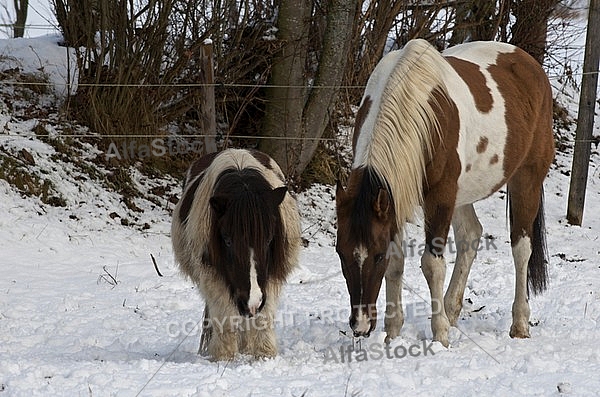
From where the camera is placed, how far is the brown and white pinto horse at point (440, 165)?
4.70 m

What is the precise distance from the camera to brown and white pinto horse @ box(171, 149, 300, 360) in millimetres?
4578

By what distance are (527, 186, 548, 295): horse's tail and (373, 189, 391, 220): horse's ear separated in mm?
2211

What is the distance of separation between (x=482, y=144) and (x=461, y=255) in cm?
111

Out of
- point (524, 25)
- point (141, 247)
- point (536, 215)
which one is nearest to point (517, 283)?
point (536, 215)

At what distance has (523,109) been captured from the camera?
6078mm

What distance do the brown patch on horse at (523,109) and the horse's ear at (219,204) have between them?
222 cm

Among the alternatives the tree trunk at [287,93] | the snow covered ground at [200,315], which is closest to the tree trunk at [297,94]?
the tree trunk at [287,93]

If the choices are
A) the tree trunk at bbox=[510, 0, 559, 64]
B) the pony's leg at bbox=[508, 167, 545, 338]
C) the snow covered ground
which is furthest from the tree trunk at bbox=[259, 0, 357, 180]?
the tree trunk at bbox=[510, 0, 559, 64]

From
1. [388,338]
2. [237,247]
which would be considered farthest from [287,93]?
[237,247]

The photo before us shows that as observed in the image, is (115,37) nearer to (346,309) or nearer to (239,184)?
(346,309)

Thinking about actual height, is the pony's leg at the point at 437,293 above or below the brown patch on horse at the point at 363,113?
below

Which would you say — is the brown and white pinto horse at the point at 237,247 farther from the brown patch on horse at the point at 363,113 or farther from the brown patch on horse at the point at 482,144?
the brown patch on horse at the point at 482,144

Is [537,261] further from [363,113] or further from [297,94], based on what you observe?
[297,94]

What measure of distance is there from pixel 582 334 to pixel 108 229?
523 cm
